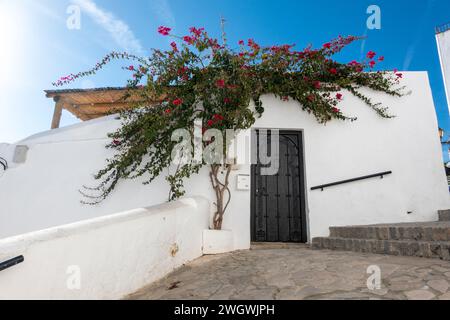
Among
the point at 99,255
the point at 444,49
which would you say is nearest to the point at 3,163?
the point at 99,255

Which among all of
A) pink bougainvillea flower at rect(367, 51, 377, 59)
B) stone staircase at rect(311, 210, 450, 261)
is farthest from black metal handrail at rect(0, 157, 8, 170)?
pink bougainvillea flower at rect(367, 51, 377, 59)

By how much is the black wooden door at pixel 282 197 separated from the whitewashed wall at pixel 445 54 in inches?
397

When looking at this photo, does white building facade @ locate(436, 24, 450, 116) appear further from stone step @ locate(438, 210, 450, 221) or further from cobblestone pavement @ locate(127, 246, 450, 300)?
cobblestone pavement @ locate(127, 246, 450, 300)

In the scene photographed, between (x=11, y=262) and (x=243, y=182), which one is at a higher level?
(x=243, y=182)

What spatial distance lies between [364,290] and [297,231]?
2777mm

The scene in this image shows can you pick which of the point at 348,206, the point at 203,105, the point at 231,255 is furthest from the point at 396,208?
the point at 203,105

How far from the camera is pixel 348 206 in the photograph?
4.58m

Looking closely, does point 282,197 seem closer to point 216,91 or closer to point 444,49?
point 216,91

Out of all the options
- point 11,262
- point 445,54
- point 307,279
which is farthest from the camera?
point 445,54

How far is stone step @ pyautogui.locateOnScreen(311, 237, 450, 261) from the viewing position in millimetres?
2626

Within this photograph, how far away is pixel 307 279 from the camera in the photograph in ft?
7.72

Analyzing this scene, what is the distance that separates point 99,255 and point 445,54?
14732mm

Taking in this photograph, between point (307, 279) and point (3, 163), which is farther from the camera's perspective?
point (3, 163)

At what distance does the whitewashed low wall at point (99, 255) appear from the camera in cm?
155
